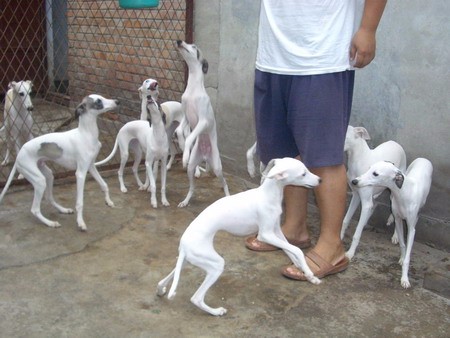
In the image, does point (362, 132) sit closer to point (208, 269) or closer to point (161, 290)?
point (208, 269)

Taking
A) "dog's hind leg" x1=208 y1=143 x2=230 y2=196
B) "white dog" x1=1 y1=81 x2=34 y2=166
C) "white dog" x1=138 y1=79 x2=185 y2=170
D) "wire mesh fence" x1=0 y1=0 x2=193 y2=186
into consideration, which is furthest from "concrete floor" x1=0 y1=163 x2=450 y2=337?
"wire mesh fence" x1=0 y1=0 x2=193 y2=186

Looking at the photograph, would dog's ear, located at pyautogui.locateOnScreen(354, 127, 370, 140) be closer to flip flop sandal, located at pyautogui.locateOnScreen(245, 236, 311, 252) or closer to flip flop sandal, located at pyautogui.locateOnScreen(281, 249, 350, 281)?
flip flop sandal, located at pyautogui.locateOnScreen(245, 236, 311, 252)

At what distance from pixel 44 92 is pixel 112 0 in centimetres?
278

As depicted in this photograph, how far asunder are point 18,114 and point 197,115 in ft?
6.08

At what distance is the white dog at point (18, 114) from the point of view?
5.07m

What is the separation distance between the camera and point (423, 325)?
2.88 meters

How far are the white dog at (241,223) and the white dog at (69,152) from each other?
1364 mm

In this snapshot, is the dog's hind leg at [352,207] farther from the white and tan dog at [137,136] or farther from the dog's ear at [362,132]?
the white and tan dog at [137,136]

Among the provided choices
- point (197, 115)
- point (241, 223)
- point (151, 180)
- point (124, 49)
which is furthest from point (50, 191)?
point (124, 49)

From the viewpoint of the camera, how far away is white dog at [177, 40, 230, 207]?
4.41 meters

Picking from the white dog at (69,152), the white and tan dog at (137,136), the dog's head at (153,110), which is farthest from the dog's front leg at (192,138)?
the white dog at (69,152)

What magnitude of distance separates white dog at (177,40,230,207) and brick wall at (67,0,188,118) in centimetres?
121

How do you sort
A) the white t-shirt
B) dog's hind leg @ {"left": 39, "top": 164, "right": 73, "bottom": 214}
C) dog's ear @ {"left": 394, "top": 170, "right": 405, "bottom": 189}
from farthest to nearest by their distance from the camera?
dog's hind leg @ {"left": 39, "top": 164, "right": 73, "bottom": 214} < dog's ear @ {"left": 394, "top": 170, "right": 405, "bottom": 189} < the white t-shirt

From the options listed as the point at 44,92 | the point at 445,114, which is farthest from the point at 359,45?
the point at 44,92
